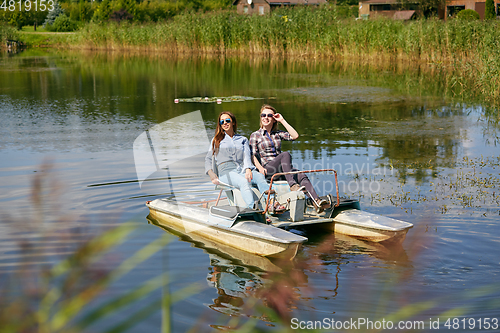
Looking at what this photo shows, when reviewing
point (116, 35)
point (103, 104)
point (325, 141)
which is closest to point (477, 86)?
point (325, 141)

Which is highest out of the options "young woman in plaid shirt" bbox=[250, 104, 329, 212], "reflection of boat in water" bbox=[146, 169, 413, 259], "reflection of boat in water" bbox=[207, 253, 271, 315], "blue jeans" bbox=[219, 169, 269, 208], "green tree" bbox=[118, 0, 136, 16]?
"green tree" bbox=[118, 0, 136, 16]

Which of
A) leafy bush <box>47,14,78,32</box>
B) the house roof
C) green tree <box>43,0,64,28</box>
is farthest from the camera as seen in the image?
green tree <box>43,0,64,28</box>

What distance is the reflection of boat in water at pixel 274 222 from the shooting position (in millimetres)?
6207

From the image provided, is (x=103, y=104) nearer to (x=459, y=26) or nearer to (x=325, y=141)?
(x=325, y=141)

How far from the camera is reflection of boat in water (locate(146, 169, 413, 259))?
244 inches

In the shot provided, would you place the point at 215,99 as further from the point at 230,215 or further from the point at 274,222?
the point at 230,215

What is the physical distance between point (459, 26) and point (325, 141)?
53.4 feet

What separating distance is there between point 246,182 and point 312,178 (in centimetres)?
316

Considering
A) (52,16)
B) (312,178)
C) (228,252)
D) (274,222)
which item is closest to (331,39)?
(312,178)

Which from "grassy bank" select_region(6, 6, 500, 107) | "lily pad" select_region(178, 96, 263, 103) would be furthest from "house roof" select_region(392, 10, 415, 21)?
"lily pad" select_region(178, 96, 263, 103)

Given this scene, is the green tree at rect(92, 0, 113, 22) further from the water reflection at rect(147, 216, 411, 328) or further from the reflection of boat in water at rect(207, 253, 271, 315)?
the reflection of boat in water at rect(207, 253, 271, 315)

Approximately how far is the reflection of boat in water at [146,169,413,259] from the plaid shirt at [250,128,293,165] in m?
0.60

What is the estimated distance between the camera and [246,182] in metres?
7.03

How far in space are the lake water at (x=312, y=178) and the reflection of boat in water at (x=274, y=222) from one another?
184mm
